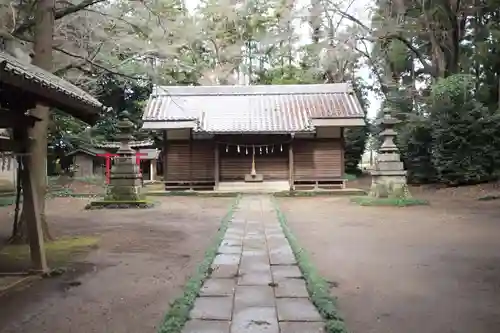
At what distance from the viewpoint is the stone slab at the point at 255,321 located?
3.45 metres

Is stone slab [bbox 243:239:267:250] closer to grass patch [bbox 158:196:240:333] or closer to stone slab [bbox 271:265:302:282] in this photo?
grass patch [bbox 158:196:240:333]

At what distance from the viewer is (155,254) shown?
6.82 metres

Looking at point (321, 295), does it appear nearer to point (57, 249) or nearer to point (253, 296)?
point (253, 296)

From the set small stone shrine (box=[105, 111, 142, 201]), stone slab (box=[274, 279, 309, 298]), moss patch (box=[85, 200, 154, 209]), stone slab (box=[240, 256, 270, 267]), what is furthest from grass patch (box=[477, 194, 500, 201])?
stone slab (box=[274, 279, 309, 298])

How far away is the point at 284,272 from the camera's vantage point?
534 centimetres

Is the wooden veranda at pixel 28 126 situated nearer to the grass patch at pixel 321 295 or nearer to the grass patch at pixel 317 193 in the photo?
the grass patch at pixel 321 295

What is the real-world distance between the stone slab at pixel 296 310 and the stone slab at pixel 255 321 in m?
0.09

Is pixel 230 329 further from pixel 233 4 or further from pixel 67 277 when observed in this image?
pixel 233 4

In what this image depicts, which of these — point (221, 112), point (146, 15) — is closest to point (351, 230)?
point (146, 15)

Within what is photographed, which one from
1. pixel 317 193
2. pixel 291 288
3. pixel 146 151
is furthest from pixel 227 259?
pixel 146 151

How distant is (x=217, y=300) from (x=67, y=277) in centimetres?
220

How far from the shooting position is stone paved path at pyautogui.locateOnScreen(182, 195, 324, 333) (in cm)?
355

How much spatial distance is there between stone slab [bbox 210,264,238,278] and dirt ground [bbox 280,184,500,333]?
112 centimetres

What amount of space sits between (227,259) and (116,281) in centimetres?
153
